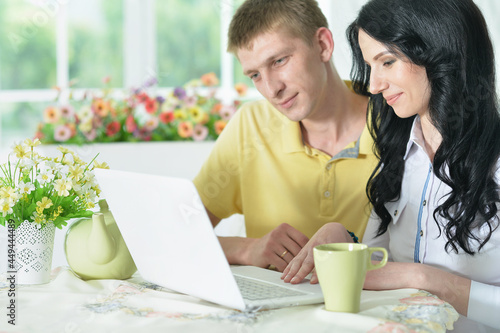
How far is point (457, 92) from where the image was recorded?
4.24 ft

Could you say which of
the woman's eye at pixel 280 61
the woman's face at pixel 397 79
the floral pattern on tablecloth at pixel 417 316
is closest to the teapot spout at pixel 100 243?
the floral pattern on tablecloth at pixel 417 316

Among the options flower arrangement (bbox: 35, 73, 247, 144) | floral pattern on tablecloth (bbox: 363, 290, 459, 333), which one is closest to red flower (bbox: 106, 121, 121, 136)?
flower arrangement (bbox: 35, 73, 247, 144)

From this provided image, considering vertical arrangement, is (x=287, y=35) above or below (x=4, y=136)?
above

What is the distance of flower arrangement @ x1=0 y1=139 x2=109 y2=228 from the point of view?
3.74 feet

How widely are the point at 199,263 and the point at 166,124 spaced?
2210 mm

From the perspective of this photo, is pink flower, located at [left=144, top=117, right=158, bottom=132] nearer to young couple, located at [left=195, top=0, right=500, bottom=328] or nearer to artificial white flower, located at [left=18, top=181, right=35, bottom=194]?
young couple, located at [left=195, top=0, right=500, bottom=328]

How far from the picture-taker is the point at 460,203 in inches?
51.4

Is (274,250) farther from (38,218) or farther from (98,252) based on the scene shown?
(38,218)

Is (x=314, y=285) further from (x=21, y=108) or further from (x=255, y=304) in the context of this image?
(x=21, y=108)

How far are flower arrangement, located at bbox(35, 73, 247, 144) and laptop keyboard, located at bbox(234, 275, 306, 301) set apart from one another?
6.47 ft

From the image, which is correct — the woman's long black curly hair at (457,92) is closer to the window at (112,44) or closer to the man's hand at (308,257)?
the man's hand at (308,257)

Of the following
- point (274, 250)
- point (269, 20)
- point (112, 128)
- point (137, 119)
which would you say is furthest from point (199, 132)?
point (274, 250)

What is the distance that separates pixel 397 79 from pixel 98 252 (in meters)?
0.71

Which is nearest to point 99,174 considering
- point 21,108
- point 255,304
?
Answer: point 255,304
